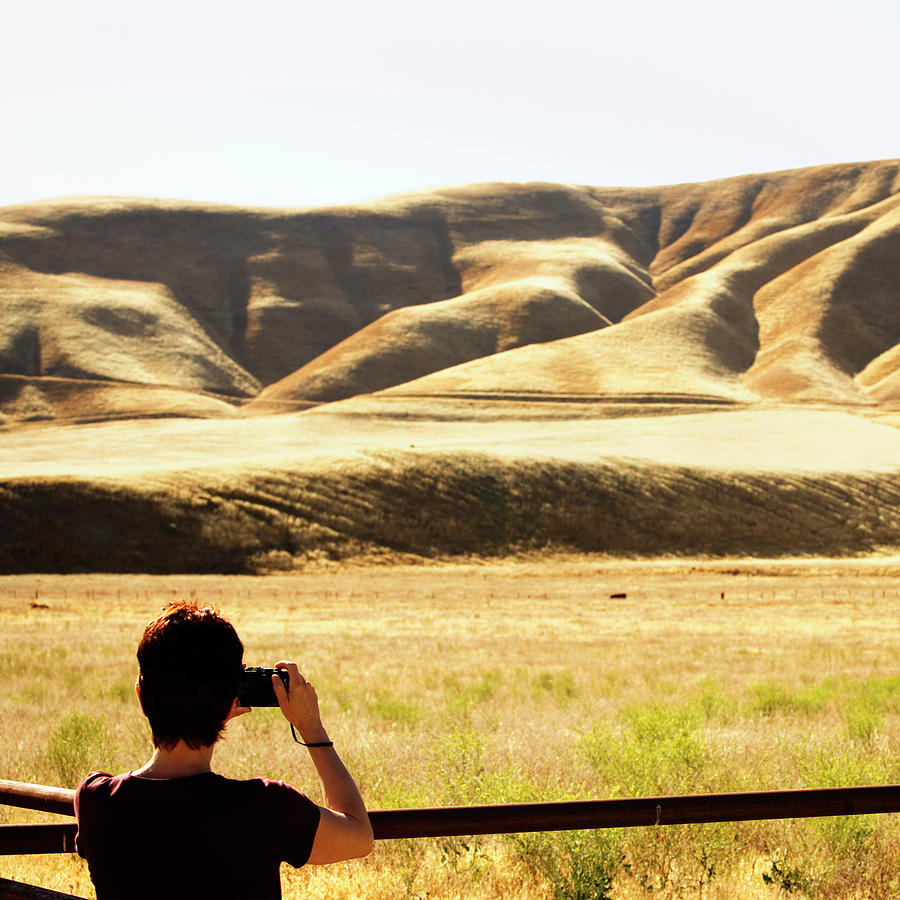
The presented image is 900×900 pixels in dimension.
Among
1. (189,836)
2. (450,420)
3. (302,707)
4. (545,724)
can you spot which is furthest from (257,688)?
(450,420)

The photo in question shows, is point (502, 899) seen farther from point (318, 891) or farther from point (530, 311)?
point (530, 311)

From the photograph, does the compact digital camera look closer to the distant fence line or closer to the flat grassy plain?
the flat grassy plain

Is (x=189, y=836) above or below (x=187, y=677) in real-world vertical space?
below

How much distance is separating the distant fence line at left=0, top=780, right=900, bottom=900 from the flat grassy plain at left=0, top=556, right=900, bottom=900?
1119 millimetres

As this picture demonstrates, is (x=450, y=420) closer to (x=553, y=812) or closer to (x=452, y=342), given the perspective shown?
(x=452, y=342)

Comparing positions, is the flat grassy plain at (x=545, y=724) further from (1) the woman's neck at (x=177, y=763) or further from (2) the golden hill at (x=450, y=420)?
(2) the golden hill at (x=450, y=420)

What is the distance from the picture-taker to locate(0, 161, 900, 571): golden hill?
201ft

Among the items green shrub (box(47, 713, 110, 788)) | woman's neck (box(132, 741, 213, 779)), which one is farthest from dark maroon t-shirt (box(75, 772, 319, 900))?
green shrub (box(47, 713, 110, 788))

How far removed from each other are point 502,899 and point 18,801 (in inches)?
132

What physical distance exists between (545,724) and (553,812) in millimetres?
7554

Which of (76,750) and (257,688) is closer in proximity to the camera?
(257,688)

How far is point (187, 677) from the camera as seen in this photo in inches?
115

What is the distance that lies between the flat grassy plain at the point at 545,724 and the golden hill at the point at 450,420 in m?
29.2

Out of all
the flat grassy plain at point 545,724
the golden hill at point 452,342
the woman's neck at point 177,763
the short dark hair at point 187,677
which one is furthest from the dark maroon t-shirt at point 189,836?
the golden hill at point 452,342
